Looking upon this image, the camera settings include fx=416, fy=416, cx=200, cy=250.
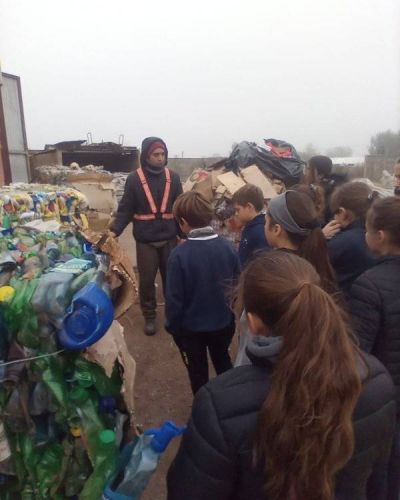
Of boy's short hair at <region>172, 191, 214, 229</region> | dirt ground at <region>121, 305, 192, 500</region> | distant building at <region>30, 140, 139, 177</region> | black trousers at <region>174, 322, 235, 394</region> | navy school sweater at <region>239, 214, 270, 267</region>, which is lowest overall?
dirt ground at <region>121, 305, 192, 500</region>

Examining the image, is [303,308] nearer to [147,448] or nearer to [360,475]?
[360,475]

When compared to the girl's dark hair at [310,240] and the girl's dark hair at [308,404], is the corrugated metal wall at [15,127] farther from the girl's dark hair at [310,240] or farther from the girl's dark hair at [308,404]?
the girl's dark hair at [308,404]

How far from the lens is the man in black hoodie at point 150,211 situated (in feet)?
13.3

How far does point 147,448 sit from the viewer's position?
1.27 meters

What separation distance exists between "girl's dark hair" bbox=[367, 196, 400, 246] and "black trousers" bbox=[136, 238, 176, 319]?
2574mm

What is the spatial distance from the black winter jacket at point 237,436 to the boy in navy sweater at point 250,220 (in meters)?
1.70

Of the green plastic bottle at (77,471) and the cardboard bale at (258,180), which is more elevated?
the cardboard bale at (258,180)

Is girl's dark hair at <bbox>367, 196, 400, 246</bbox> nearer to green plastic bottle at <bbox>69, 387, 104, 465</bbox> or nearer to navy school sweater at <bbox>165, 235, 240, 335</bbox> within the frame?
navy school sweater at <bbox>165, 235, 240, 335</bbox>

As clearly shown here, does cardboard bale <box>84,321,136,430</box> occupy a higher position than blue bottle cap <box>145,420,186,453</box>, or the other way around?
cardboard bale <box>84,321,136,430</box>

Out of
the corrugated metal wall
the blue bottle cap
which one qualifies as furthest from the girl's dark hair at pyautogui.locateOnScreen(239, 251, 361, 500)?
the corrugated metal wall

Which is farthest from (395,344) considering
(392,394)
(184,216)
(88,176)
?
(88,176)

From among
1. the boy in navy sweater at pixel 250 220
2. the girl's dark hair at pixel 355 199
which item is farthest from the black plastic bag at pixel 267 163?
the girl's dark hair at pixel 355 199

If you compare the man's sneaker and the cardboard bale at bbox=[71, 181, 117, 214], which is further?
the cardboard bale at bbox=[71, 181, 117, 214]

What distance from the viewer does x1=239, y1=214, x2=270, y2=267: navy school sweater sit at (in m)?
2.77
